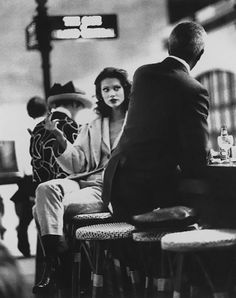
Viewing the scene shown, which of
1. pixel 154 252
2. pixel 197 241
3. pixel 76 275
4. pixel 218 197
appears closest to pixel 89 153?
pixel 76 275

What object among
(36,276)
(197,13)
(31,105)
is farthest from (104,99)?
(36,276)

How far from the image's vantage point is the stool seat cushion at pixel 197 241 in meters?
2.57

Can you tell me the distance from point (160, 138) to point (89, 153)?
1143mm

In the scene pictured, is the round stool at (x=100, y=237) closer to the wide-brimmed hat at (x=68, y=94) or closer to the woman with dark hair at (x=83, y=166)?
the woman with dark hair at (x=83, y=166)

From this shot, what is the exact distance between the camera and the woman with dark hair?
4.21 meters

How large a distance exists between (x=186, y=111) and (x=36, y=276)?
6.09 feet

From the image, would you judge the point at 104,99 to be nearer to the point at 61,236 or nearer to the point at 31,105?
the point at 31,105

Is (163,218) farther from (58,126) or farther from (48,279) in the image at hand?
(58,126)

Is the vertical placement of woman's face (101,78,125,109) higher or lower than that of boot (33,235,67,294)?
higher

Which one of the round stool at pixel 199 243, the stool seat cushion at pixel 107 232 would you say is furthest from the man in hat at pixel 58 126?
the round stool at pixel 199 243

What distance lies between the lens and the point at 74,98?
14.6 ft

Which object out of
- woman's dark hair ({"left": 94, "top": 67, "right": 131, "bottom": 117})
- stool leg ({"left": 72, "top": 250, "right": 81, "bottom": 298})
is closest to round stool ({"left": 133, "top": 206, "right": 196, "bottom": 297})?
stool leg ({"left": 72, "top": 250, "right": 81, "bottom": 298})

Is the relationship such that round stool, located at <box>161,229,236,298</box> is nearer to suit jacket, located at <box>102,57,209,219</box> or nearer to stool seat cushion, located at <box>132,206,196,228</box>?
stool seat cushion, located at <box>132,206,196,228</box>

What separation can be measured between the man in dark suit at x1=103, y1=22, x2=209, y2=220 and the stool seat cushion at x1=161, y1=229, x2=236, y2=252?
0.65 meters
